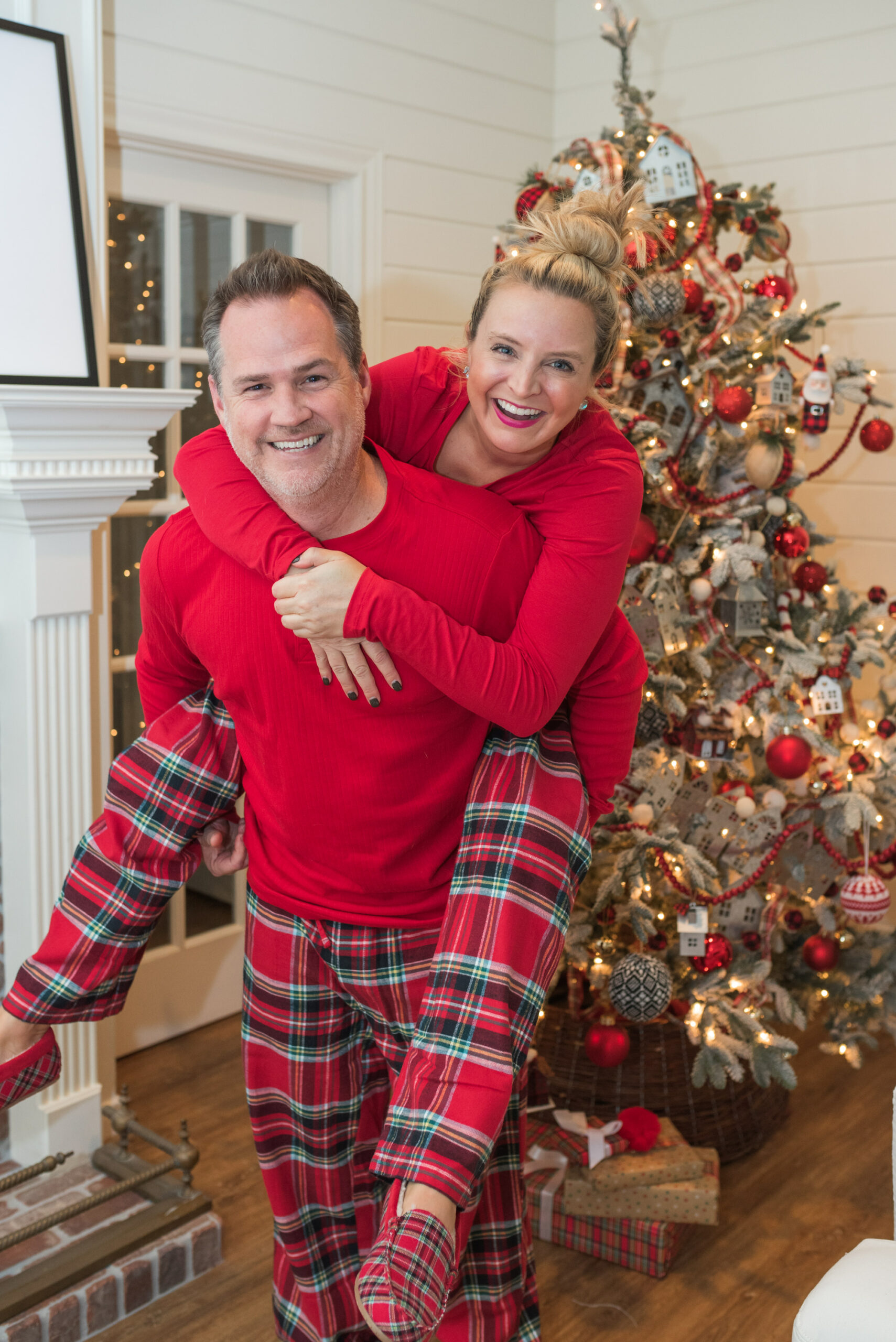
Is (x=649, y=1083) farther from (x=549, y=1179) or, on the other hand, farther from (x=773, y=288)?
(x=773, y=288)

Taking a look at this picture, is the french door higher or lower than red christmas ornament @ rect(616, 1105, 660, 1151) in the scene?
higher

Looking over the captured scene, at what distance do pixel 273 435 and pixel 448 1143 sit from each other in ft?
2.51

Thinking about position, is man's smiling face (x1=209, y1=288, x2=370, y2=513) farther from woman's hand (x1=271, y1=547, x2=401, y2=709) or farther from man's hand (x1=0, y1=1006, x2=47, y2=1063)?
man's hand (x1=0, y1=1006, x2=47, y2=1063)

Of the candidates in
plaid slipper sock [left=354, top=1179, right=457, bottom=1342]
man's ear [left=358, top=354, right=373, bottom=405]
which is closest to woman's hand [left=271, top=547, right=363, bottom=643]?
man's ear [left=358, top=354, right=373, bottom=405]

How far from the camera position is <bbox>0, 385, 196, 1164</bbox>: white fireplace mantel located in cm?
205

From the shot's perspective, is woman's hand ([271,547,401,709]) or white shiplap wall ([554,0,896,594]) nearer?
woman's hand ([271,547,401,709])

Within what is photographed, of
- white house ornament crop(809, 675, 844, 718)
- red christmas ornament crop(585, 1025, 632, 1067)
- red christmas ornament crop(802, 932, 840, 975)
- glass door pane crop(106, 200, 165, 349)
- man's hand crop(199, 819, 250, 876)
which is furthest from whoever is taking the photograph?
glass door pane crop(106, 200, 165, 349)

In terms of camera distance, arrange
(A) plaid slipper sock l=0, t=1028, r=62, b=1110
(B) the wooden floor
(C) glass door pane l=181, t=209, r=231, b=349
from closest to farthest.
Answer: (A) plaid slipper sock l=0, t=1028, r=62, b=1110, (B) the wooden floor, (C) glass door pane l=181, t=209, r=231, b=349

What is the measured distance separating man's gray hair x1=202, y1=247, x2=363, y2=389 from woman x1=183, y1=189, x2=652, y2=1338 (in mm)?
147

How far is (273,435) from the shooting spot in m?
1.28

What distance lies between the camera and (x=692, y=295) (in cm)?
238

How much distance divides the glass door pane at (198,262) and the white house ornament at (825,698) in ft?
5.35

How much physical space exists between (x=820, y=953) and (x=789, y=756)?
50cm

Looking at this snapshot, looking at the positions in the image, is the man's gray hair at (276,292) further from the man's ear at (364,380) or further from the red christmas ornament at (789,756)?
the red christmas ornament at (789,756)
